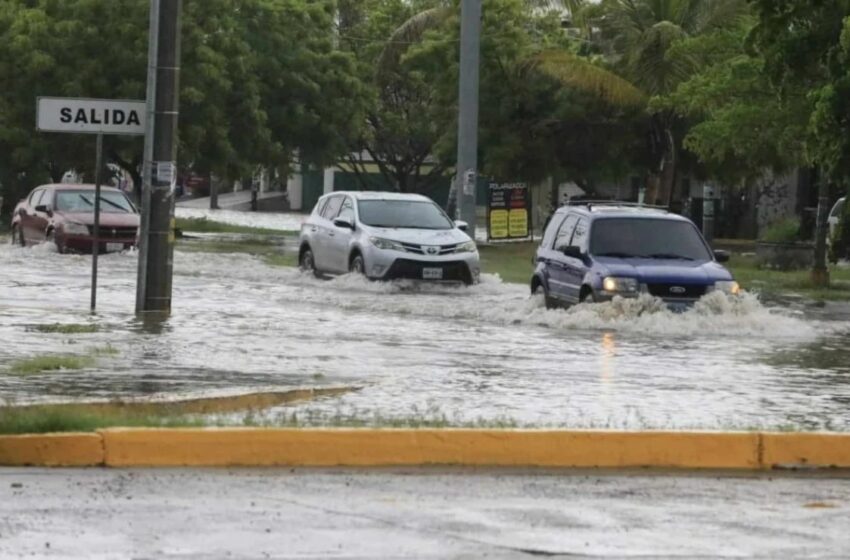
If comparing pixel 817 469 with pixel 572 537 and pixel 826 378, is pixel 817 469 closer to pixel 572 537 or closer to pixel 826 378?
pixel 572 537

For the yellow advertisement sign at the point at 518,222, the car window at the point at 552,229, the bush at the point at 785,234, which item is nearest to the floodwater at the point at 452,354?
the car window at the point at 552,229

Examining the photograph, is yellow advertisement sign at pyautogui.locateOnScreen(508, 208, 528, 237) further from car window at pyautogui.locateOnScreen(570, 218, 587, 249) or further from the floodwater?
car window at pyautogui.locateOnScreen(570, 218, 587, 249)

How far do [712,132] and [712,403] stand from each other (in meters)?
18.5

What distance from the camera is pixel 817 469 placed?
36.9 feet

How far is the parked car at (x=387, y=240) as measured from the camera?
1093 inches

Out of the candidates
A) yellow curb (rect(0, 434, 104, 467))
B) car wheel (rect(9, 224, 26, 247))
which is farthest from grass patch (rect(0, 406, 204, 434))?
car wheel (rect(9, 224, 26, 247))

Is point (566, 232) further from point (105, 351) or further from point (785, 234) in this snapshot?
point (785, 234)

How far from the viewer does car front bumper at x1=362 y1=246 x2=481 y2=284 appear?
2764 cm

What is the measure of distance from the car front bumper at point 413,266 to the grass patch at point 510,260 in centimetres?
385

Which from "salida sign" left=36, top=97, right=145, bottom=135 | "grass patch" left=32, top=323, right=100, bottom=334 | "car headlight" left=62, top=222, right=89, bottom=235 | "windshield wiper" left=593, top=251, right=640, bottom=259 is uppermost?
"salida sign" left=36, top=97, right=145, bottom=135

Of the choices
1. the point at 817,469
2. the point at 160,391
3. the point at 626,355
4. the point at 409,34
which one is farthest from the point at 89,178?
the point at 817,469

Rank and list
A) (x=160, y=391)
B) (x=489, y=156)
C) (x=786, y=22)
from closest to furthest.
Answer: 1. (x=160, y=391)
2. (x=786, y=22)
3. (x=489, y=156)

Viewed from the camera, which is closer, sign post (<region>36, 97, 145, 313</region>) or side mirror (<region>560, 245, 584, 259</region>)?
sign post (<region>36, 97, 145, 313</region>)

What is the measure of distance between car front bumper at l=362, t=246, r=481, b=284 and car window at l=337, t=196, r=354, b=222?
1308 mm
